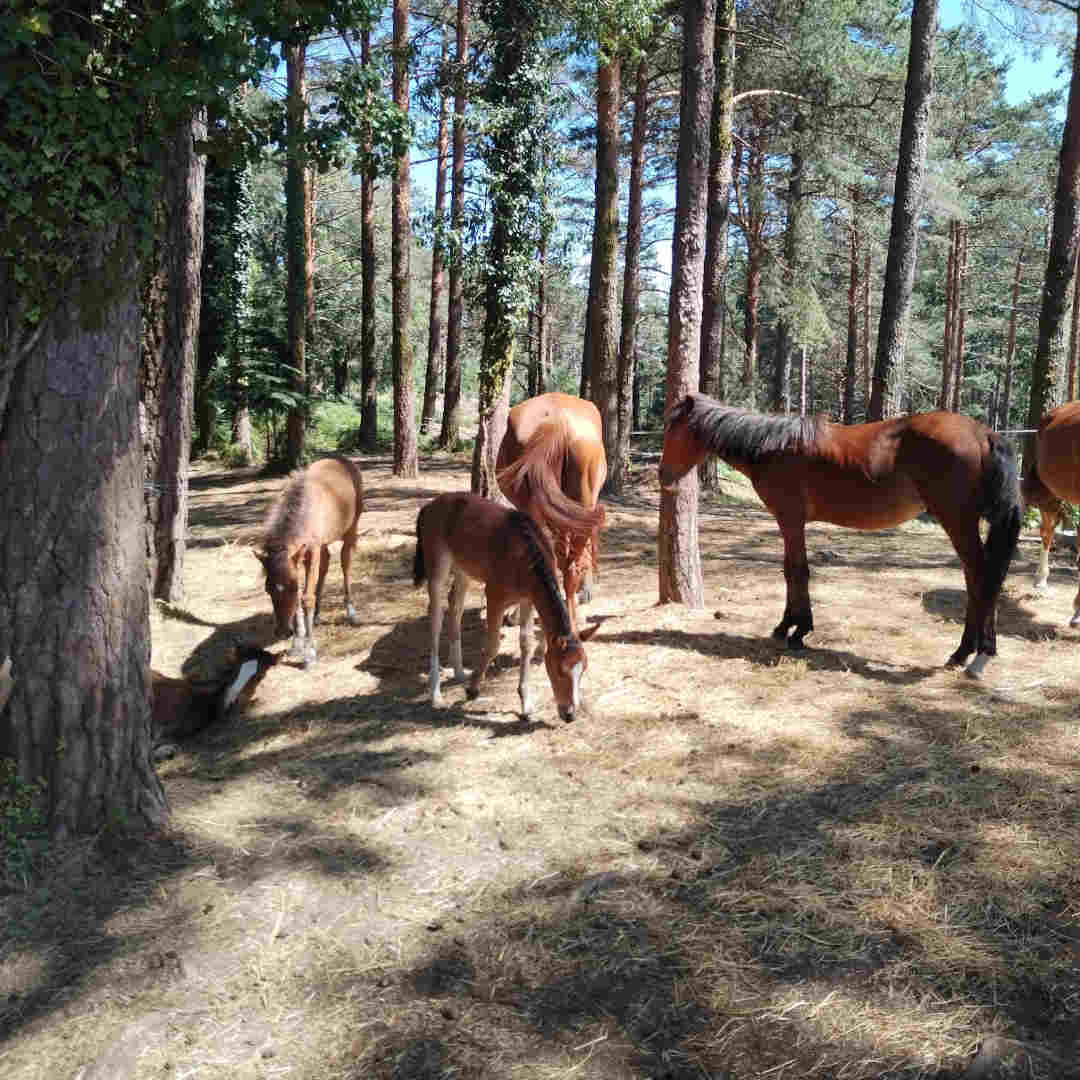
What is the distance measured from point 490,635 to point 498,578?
473 millimetres

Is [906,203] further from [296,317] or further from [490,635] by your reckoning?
[296,317]

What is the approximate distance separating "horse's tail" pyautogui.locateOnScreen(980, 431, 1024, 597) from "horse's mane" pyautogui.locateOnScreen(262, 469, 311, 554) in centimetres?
549

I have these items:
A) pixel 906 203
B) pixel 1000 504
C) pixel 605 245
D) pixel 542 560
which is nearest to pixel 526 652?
pixel 542 560

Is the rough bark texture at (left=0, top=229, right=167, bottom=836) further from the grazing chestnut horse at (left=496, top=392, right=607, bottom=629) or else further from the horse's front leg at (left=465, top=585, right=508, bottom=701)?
the grazing chestnut horse at (left=496, top=392, right=607, bottom=629)

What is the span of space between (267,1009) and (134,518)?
2353mm

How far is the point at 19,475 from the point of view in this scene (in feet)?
13.0

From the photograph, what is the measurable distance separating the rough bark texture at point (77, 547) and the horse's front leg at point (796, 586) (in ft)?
16.1

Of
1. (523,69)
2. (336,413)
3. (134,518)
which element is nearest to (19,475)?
(134,518)

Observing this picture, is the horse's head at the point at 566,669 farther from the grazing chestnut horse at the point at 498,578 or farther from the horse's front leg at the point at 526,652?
the horse's front leg at the point at 526,652

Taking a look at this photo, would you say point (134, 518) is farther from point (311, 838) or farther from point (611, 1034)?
point (611, 1034)

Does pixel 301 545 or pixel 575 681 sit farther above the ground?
pixel 301 545

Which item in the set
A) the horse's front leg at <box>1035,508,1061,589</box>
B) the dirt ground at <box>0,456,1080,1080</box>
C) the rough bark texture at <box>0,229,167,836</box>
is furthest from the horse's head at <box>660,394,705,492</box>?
the rough bark texture at <box>0,229,167,836</box>

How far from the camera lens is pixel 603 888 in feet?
12.8

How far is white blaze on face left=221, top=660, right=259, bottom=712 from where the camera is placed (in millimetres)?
6289
